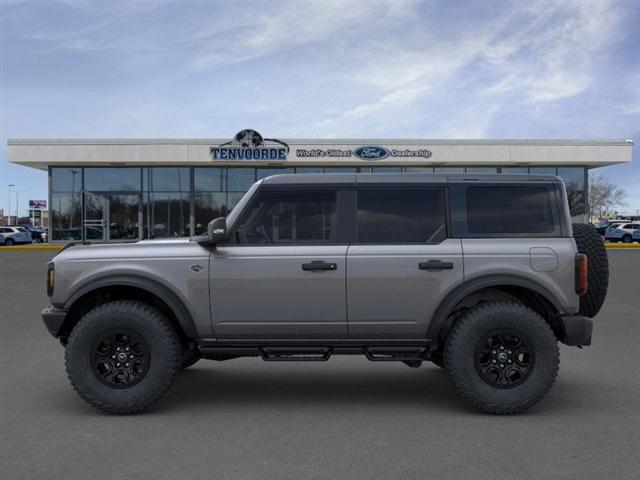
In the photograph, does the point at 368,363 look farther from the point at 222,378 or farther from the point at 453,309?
the point at 453,309

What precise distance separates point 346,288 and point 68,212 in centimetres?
3594

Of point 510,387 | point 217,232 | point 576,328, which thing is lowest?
point 510,387

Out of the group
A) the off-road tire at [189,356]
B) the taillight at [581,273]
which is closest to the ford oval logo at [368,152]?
the off-road tire at [189,356]

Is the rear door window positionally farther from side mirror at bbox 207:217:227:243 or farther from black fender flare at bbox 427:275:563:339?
side mirror at bbox 207:217:227:243

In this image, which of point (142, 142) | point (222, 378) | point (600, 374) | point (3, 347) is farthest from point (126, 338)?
point (142, 142)

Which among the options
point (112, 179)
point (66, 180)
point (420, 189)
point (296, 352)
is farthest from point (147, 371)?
point (66, 180)

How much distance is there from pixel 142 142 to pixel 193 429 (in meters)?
33.2

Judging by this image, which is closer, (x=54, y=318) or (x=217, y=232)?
(x=217, y=232)

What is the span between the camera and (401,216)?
5379 mm

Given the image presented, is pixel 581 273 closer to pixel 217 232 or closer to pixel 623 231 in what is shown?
pixel 217 232

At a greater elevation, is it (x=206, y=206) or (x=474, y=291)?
(x=206, y=206)

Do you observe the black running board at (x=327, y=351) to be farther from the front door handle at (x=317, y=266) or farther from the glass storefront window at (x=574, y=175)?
the glass storefront window at (x=574, y=175)

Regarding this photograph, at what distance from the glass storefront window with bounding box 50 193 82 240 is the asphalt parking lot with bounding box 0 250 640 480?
106ft

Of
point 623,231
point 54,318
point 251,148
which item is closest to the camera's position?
point 54,318
